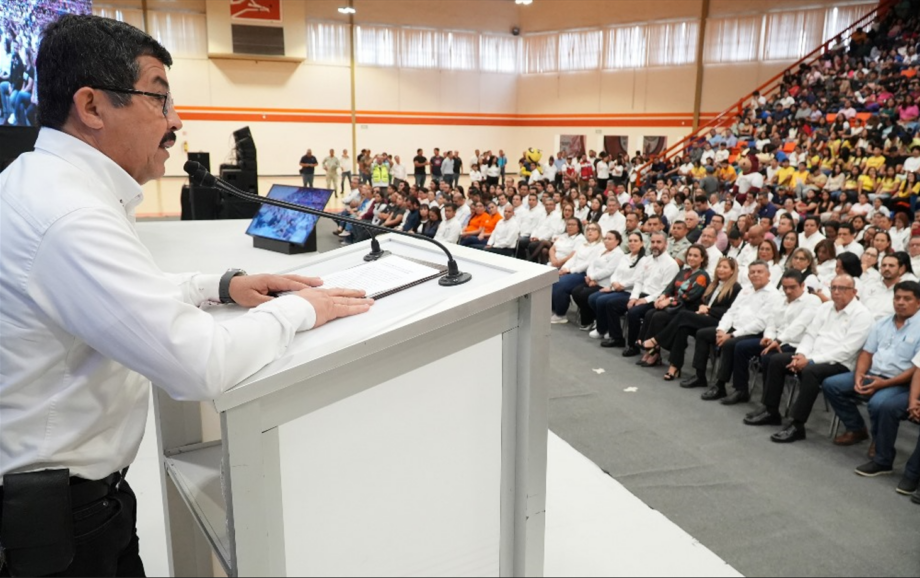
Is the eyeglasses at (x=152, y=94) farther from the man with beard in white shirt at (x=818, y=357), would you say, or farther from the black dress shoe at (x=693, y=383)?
the black dress shoe at (x=693, y=383)

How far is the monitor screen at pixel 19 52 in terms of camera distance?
5.27 metres

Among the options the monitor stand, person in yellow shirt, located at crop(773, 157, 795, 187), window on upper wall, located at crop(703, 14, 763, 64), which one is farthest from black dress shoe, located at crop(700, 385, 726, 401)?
window on upper wall, located at crop(703, 14, 763, 64)

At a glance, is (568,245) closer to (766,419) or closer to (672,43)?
(766,419)

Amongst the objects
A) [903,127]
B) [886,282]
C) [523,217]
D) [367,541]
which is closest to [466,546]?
[367,541]

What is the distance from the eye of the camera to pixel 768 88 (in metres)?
15.7

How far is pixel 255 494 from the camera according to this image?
0.99 metres

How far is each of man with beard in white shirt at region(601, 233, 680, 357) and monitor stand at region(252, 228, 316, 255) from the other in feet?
9.56

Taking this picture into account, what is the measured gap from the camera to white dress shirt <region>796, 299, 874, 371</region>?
4.07m

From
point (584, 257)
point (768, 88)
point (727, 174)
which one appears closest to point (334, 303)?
point (584, 257)

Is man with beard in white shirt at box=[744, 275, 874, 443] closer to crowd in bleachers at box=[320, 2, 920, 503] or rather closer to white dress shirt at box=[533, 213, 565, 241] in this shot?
crowd in bleachers at box=[320, 2, 920, 503]

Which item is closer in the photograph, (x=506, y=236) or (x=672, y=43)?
(x=506, y=236)

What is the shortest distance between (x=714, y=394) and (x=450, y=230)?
560 centimetres

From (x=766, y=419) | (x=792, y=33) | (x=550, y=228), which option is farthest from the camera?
(x=792, y=33)

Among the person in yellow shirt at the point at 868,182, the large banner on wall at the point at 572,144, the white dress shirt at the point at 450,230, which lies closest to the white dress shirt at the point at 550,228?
the white dress shirt at the point at 450,230
